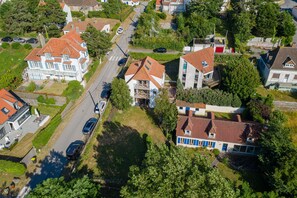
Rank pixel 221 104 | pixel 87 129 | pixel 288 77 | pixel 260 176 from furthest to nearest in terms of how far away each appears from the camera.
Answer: pixel 288 77, pixel 221 104, pixel 87 129, pixel 260 176

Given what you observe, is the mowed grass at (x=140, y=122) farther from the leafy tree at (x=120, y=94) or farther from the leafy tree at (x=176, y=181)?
the leafy tree at (x=176, y=181)

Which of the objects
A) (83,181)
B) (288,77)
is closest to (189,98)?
(288,77)

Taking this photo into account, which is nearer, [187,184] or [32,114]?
[187,184]

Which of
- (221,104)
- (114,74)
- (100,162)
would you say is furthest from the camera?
(114,74)

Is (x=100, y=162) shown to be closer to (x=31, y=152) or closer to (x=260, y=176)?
(x=31, y=152)

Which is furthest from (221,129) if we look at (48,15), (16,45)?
(48,15)

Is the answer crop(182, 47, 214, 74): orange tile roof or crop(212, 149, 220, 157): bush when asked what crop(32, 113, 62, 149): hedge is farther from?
crop(212, 149, 220, 157): bush

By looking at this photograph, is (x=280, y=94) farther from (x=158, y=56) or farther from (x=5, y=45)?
(x=5, y=45)

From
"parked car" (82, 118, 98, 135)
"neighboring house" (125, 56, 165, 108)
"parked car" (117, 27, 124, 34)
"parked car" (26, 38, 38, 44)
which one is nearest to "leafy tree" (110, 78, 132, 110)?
"neighboring house" (125, 56, 165, 108)
